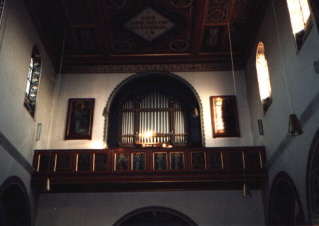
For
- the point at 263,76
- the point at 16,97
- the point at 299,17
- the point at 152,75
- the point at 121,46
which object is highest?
the point at 121,46

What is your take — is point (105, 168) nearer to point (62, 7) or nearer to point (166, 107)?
point (166, 107)

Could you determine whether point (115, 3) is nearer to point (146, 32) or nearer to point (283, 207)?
point (146, 32)

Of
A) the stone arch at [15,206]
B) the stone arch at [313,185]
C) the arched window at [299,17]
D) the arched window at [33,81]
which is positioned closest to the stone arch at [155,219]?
the stone arch at [15,206]

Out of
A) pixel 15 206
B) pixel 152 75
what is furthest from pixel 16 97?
pixel 152 75

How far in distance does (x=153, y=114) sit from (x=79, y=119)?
109 inches

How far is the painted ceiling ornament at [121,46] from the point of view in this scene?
49.5ft

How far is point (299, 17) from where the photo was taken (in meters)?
9.77

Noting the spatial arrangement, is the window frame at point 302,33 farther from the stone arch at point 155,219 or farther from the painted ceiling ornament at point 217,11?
the stone arch at point 155,219

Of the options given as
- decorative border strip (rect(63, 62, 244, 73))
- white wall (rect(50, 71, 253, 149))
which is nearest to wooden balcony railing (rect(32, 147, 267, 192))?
white wall (rect(50, 71, 253, 149))

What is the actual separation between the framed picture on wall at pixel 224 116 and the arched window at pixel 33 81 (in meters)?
6.15

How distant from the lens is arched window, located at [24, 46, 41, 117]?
41.8 feet

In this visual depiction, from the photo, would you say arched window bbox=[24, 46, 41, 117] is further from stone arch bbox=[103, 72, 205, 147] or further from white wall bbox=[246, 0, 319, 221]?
white wall bbox=[246, 0, 319, 221]

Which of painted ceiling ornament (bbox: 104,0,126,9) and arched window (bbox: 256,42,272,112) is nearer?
arched window (bbox: 256,42,272,112)

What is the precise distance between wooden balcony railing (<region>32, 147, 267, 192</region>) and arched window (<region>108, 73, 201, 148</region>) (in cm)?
169
